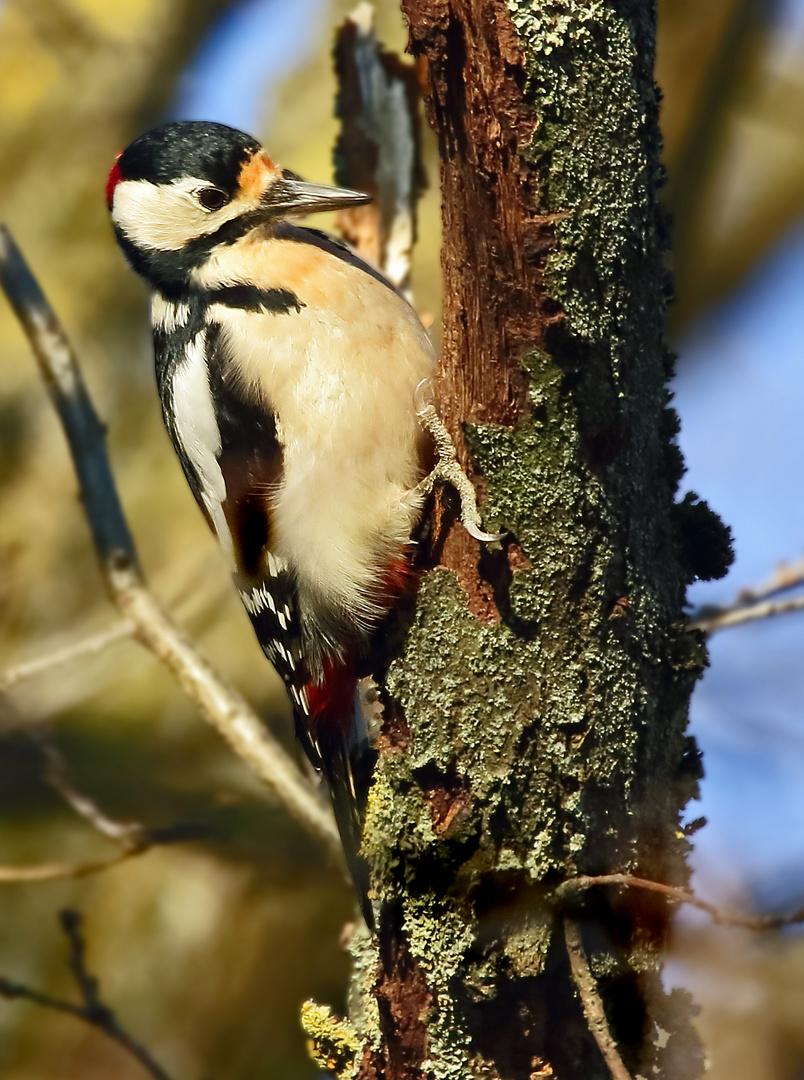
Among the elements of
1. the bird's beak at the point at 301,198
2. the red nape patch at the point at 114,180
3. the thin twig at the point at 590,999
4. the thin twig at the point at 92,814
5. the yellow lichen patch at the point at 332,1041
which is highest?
the red nape patch at the point at 114,180

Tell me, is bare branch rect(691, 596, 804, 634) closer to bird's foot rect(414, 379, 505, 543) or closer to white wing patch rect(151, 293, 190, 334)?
bird's foot rect(414, 379, 505, 543)

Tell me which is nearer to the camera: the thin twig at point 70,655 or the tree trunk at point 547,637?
the tree trunk at point 547,637

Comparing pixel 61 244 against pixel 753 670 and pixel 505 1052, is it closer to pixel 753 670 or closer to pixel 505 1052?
pixel 753 670

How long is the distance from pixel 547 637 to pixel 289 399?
86cm

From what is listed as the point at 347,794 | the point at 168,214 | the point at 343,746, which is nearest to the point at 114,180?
the point at 168,214

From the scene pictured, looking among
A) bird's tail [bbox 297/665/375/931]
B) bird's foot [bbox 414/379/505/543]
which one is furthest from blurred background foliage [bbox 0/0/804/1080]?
bird's foot [bbox 414/379/505/543]

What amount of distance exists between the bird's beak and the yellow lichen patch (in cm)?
184

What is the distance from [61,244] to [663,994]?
488 centimetres

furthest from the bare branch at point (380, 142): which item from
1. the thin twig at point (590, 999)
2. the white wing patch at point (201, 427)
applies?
the thin twig at point (590, 999)

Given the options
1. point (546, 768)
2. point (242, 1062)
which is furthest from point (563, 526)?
point (242, 1062)

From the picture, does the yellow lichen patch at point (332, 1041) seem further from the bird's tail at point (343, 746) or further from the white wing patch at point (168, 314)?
the white wing patch at point (168, 314)

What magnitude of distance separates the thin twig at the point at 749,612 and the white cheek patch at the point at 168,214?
5.77 ft

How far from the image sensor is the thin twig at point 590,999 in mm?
1781

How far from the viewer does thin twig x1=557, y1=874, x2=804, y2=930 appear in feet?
5.04
